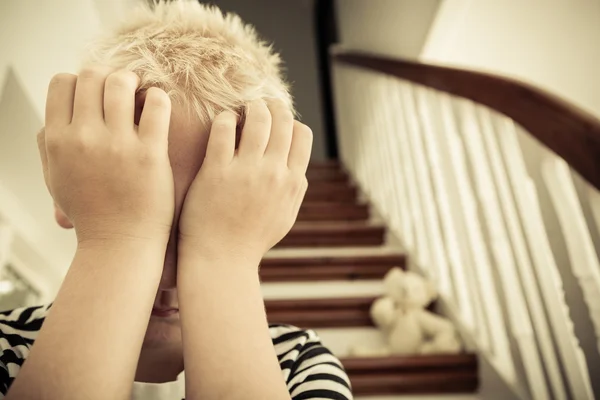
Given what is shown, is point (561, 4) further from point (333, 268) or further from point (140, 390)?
point (140, 390)

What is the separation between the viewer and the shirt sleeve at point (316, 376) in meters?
0.53

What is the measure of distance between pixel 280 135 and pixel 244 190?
82 mm

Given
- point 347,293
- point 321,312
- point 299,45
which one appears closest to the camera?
point 321,312

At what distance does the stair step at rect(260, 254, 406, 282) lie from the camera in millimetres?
1704

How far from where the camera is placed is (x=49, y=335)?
0.34 meters

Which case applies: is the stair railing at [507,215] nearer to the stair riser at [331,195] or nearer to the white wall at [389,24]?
the white wall at [389,24]

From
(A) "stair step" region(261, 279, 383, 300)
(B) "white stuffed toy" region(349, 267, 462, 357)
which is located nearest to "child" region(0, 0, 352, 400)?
(B) "white stuffed toy" region(349, 267, 462, 357)

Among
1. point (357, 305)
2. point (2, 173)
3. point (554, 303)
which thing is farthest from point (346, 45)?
point (2, 173)

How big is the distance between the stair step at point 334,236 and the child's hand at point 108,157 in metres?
1.55

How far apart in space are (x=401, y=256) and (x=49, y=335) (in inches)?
63.3

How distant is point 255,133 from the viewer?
17.7 inches

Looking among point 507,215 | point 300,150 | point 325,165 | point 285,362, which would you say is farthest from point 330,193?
point 300,150

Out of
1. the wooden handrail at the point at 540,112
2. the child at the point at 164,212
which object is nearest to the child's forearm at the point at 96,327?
the child at the point at 164,212

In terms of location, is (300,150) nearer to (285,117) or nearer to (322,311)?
(285,117)
